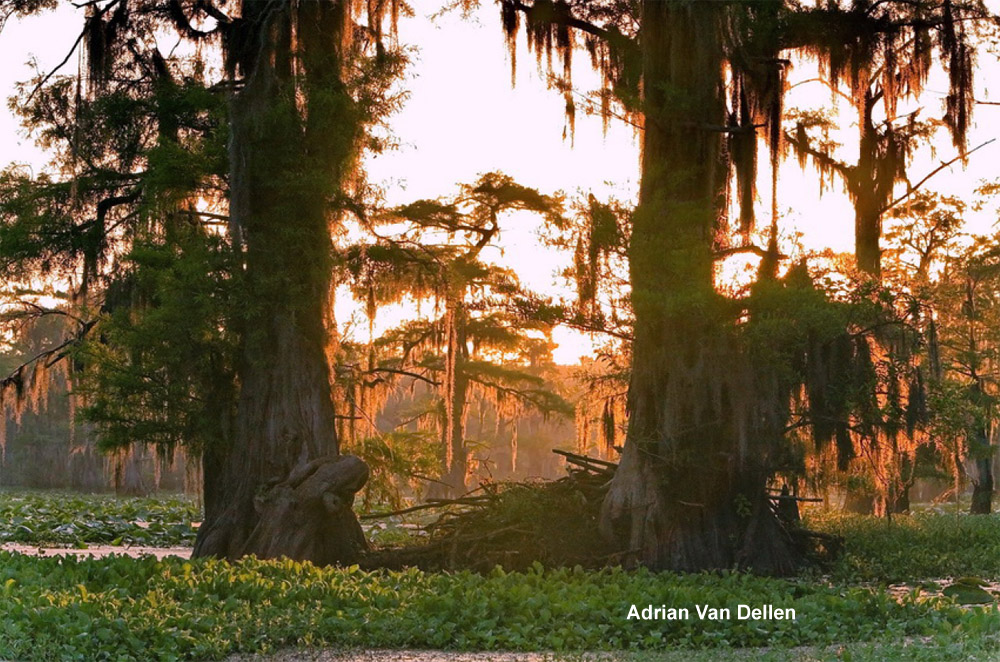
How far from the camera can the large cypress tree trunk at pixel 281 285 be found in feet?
47.7

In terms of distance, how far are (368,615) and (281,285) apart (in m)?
6.90

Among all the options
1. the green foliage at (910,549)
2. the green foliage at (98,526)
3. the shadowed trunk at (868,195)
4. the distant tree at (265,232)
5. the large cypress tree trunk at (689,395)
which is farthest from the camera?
the shadowed trunk at (868,195)

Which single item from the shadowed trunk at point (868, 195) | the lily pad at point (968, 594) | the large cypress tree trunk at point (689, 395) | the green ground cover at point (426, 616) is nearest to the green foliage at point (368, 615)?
the green ground cover at point (426, 616)

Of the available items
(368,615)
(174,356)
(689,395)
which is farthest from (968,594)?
(174,356)

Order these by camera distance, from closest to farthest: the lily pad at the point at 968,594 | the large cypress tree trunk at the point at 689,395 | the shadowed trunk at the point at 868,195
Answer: the lily pad at the point at 968,594 < the large cypress tree trunk at the point at 689,395 < the shadowed trunk at the point at 868,195

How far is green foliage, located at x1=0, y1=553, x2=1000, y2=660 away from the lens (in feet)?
26.0

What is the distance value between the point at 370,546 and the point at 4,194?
28.8 feet

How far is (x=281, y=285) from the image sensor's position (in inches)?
584

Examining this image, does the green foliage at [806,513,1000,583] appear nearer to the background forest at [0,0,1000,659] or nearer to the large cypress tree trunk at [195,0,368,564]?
the background forest at [0,0,1000,659]

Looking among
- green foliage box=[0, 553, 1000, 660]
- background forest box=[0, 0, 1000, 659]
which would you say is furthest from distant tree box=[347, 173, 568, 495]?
green foliage box=[0, 553, 1000, 660]

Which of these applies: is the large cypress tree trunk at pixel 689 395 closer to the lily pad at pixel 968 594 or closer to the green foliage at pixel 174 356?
the lily pad at pixel 968 594

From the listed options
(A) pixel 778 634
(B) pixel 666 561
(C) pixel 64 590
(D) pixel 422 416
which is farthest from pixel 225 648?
(D) pixel 422 416

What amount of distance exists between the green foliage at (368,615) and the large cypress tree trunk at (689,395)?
311 cm

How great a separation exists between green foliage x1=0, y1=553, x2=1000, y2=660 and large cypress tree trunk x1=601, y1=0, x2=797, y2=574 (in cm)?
311
